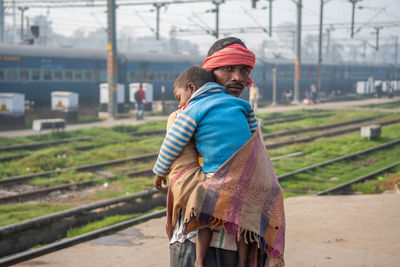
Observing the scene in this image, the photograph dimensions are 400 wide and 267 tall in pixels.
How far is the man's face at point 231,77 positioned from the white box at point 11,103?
57.2 feet

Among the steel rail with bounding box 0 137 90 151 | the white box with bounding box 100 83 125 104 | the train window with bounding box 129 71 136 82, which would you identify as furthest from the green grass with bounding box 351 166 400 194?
the train window with bounding box 129 71 136 82

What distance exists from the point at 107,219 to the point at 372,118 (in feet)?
66.5

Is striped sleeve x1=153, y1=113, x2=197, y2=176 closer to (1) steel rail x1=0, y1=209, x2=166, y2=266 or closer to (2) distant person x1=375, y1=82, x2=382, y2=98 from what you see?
(1) steel rail x1=0, y1=209, x2=166, y2=266

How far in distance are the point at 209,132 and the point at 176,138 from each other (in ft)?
A: 0.51

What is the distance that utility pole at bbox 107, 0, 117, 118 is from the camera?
916 inches

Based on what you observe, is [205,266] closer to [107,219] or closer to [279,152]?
[107,219]

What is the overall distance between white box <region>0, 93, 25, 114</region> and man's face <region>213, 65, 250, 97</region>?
17427mm

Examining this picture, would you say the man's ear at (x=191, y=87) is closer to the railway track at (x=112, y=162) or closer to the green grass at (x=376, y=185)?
the green grass at (x=376, y=185)

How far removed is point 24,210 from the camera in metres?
8.47

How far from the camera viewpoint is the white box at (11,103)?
1852cm

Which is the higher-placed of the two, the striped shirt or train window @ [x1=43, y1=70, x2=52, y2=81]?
train window @ [x1=43, y1=70, x2=52, y2=81]

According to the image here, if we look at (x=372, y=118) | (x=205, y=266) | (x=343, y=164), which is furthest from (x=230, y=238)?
(x=372, y=118)

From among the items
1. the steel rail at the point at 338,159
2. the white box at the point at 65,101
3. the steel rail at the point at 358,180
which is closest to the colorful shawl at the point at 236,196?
the steel rail at the point at 358,180

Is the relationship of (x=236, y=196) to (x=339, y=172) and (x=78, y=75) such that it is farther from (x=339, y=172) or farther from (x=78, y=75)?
(x=78, y=75)
